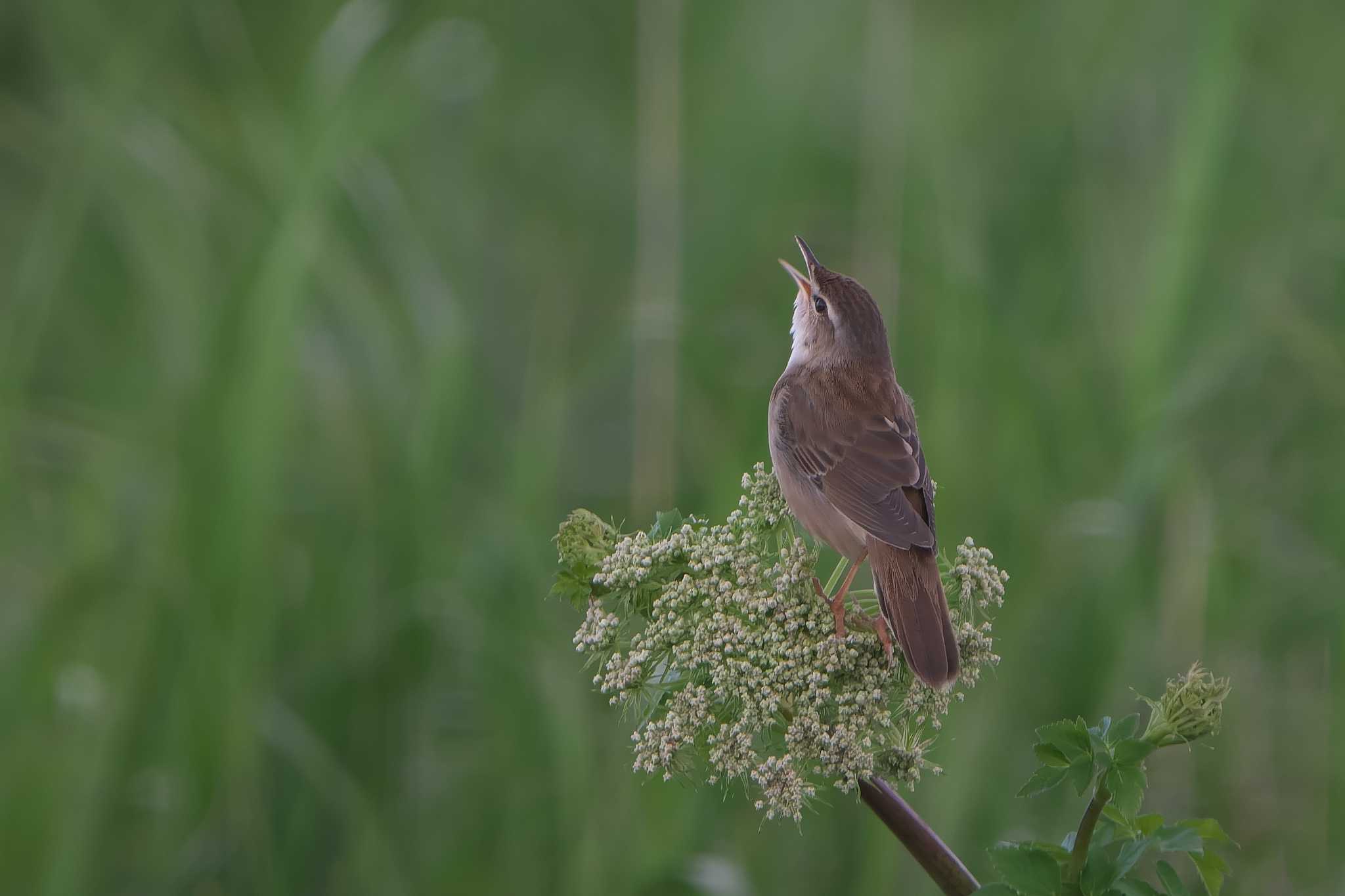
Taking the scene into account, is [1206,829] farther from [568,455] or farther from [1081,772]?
[568,455]

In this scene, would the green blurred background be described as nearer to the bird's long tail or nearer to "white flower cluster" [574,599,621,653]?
the bird's long tail

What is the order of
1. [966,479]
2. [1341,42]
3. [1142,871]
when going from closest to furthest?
[1142,871] → [966,479] → [1341,42]

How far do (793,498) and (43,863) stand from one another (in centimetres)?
219

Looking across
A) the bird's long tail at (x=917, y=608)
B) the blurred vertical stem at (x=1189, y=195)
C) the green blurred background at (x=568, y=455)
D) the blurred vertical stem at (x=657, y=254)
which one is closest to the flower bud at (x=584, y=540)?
the bird's long tail at (x=917, y=608)

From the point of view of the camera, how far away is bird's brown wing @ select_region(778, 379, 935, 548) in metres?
2.39

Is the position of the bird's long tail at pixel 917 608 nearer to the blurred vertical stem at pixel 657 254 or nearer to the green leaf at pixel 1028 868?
the green leaf at pixel 1028 868

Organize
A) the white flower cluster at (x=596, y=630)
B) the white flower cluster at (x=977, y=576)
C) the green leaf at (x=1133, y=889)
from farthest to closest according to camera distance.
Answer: the white flower cluster at (x=977, y=576), the white flower cluster at (x=596, y=630), the green leaf at (x=1133, y=889)

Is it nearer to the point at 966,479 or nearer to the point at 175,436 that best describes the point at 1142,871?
the point at 966,479

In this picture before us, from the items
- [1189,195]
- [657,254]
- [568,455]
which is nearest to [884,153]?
[657,254]

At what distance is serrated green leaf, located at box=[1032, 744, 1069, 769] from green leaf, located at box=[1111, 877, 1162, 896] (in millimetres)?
113

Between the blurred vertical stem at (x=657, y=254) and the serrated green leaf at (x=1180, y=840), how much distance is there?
2603 mm

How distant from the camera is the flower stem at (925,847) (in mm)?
1364

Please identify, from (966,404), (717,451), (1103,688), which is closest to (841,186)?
(966,404)

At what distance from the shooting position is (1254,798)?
4066mm
